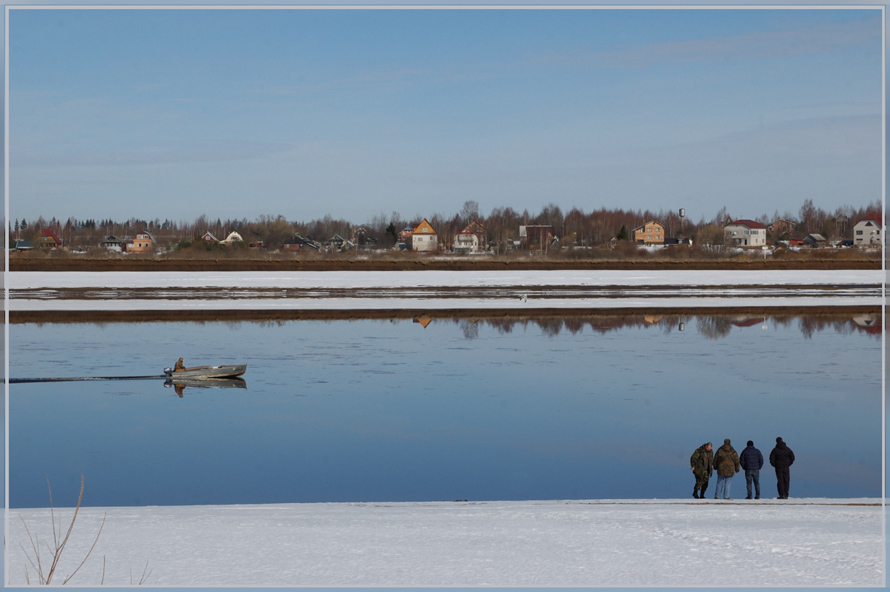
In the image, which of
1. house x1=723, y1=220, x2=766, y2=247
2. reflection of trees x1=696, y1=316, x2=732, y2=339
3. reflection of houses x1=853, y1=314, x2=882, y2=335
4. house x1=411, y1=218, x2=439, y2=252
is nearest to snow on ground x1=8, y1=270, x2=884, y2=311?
reflection of houses x1=853, y1=314, x2=882, y2=335

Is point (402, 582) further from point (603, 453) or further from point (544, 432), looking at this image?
point (544, 432)

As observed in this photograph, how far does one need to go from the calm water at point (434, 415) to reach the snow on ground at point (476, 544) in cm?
126

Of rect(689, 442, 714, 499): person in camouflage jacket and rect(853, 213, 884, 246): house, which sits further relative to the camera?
rect(853, 213, 884, 246): house

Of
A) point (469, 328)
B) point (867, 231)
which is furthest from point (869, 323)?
point (867, 231)

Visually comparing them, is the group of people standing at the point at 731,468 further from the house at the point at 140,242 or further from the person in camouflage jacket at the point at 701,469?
the house at the point at 140,242

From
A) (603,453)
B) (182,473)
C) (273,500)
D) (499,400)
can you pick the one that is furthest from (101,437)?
(603,453)

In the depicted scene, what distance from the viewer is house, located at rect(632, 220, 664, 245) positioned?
85544 millimetres

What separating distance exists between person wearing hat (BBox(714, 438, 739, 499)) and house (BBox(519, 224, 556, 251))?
72.5 m

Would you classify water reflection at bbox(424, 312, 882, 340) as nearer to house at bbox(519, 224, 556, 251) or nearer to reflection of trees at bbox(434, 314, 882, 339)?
reflection of trees at bbox(434, 314, 882, 339)

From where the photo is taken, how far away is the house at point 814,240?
64.8m

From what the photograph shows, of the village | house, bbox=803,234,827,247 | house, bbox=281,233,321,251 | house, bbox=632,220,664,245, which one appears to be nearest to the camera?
the village

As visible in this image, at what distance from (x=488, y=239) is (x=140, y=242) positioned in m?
35.2

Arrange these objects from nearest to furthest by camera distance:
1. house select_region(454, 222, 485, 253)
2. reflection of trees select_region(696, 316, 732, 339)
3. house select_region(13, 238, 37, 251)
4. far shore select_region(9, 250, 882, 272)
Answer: reflection of trees select_region(696, 316, 732, 339) → far shore select_region(9, 250, 882, 272) → house select_region(13, 238, 37, 251) → house select_region(454, 222, 485, 253)

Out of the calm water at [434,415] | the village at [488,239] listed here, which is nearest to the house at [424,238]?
the village at [488,239]
